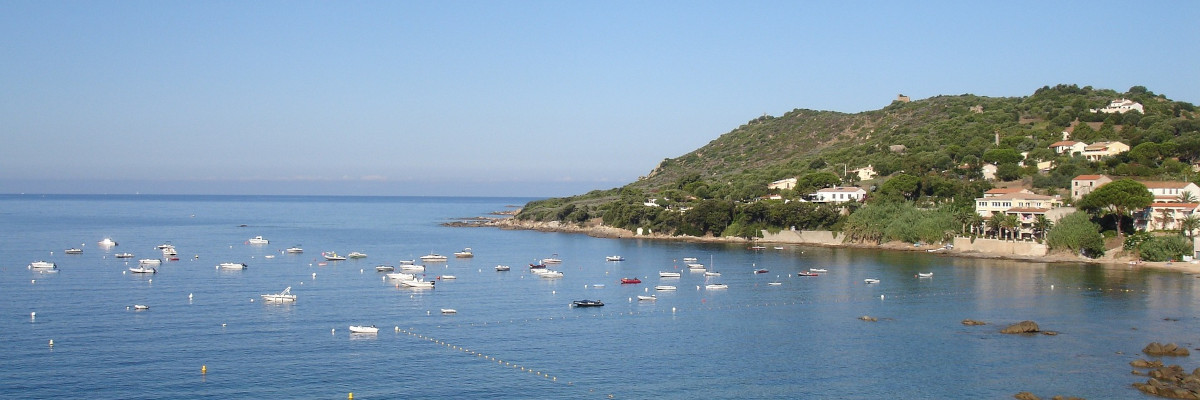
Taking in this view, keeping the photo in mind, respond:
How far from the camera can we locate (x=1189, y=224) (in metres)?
76.3

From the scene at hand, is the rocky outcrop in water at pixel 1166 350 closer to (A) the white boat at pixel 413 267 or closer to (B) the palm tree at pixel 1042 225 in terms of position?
(B) the palm tree at pixel 1042 225

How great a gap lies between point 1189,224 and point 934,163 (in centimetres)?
4883

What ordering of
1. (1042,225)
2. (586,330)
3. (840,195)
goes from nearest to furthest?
1. (586,330)
2. (1042,225)
3. (840,195)

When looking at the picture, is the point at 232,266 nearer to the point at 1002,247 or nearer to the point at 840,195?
the point at 1002,247

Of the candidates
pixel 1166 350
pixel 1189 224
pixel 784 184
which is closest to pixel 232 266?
pixel 1166 350

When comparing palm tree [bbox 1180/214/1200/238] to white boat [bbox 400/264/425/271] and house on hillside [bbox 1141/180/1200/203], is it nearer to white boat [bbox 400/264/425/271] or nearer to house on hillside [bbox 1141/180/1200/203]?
house on hillside [bbox 1141/180/1200/203]

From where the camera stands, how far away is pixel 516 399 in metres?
33.9

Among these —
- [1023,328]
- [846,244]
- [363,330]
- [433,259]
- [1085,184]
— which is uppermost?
[1085,184]

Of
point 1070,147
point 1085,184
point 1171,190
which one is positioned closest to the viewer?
point 1171,190

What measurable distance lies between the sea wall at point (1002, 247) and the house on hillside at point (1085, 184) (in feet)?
35.8

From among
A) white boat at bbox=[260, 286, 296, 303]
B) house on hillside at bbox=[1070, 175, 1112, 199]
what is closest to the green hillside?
house on hillside at bbox=[1070, 175, 1112, 199]

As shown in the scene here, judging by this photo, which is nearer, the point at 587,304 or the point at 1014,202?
the point at 587,304

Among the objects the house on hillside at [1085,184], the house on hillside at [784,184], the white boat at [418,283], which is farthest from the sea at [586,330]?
the house on hillside at [784,184]

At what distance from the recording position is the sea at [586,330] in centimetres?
3597
